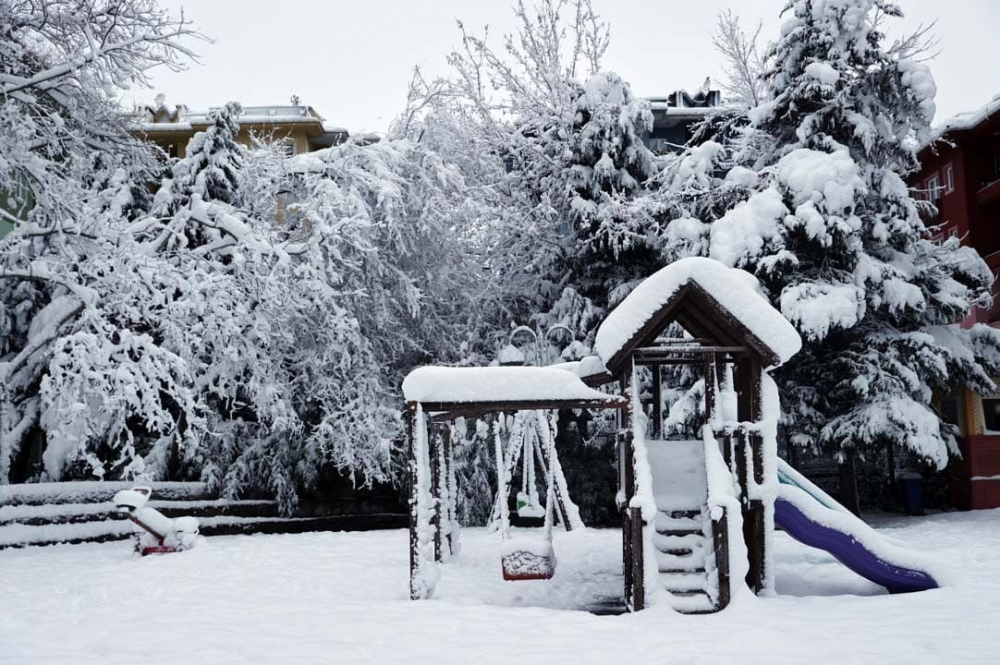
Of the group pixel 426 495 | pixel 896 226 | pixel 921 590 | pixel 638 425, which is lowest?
pixel 921 590

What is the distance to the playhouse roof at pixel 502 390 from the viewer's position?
9.06 metres

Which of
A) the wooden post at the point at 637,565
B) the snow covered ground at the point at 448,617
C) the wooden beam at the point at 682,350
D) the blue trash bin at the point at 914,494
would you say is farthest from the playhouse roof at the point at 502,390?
the blue trash bin at the point at 914,494

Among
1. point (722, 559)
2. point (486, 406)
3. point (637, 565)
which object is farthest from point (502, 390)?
point (722, 559)

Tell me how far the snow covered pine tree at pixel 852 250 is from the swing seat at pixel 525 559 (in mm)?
7254

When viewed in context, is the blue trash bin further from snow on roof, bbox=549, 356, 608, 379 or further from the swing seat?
the swing seat

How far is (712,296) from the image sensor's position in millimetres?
8992

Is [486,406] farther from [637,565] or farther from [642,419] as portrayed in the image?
[637,565]

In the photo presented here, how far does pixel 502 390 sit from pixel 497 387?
7cm

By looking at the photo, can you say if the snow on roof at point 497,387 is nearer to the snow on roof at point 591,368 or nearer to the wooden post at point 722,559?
the snow on roof at point 591,368

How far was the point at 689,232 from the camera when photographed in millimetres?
15680

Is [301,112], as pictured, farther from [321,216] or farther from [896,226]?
[896,226]

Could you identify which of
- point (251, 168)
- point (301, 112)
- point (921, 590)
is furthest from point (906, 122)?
point (301, 112)

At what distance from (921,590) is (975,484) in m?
11.0

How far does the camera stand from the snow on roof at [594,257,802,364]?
8898 millimetres
